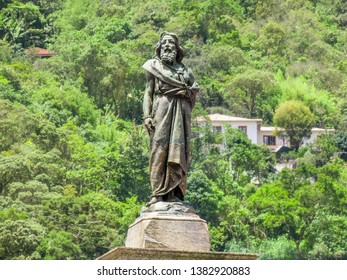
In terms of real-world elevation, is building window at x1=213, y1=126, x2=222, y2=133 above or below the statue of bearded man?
below

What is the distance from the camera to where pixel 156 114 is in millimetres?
16688

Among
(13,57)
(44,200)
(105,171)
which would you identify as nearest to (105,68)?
(13,57)

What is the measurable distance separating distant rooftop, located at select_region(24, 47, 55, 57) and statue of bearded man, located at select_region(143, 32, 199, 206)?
3750 inches

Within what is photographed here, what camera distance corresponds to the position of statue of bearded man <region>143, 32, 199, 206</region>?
16.6m

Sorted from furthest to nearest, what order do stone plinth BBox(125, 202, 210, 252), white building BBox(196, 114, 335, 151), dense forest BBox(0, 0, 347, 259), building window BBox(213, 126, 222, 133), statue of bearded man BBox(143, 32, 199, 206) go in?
white building BBox(196, 114, 335, 151) → building window BBox(213, 126, 222, 133) → dense forest BBox(0, 0, 347, 259) → statue of bearded man BBox(143, 32, 199, 206) → stone plinth BBox(125, 202, 210, 252)

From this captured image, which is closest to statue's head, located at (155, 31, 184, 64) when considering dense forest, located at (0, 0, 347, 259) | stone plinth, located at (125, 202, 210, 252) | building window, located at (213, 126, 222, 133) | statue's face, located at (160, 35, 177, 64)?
statue's face, located at (160, 35, 177, 64)

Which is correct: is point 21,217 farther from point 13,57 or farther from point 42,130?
point 13,57

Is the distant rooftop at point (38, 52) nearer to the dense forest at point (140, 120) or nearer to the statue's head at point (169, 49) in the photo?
the dense forest at point (140, 120)

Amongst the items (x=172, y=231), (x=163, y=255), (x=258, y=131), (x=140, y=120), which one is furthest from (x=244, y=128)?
(x=163, y=255)

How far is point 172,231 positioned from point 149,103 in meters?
1.53

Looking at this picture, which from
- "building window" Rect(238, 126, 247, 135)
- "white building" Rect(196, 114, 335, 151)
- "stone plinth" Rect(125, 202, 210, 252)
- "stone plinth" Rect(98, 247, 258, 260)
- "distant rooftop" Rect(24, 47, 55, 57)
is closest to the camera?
"stone plinth" Rect(98, 247, 258, 260)

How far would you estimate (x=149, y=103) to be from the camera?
55.0 ft

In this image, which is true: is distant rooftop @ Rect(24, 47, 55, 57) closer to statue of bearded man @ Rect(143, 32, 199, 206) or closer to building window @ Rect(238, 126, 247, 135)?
building window @ Rect(238, 126, 247, 135)

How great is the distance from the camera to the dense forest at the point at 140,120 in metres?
62.8
